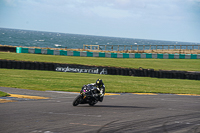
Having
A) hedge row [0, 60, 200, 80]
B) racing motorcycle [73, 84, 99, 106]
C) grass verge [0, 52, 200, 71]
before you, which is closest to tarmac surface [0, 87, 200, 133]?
racing motorcycle [73, 84, 99, 106]

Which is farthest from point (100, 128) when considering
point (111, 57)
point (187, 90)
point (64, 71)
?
point (111, 57)

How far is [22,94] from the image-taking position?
1560 cm

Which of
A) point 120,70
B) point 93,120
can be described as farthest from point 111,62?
point 93,120

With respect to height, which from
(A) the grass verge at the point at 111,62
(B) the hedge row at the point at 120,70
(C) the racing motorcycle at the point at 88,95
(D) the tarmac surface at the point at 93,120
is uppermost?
(A) the grass verge at the point at 111,62

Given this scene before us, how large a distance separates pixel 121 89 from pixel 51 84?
5268 millimetres

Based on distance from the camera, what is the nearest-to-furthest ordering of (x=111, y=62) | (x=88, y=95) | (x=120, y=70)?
1. (x=88, y=95)
2. (x=120, y=70)
3. (x=111, y=62)

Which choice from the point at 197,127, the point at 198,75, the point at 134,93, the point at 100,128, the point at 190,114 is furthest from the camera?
the point at 198,75

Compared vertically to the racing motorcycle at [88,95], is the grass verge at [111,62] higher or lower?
higher

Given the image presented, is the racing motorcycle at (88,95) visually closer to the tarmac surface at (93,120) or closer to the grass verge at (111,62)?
the tarmac surface at (93,120)

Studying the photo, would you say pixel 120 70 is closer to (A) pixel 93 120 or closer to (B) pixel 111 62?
(B) pixel 111 62

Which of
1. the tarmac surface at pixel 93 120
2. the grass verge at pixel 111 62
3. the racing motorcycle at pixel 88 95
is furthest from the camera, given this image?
the grass verge at pixel 111 62

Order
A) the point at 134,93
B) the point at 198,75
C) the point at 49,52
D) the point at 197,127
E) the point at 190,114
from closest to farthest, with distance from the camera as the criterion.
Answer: the point at 197,127
the point at 190,114
the point at 134,93
the point at 198,75
the point at 49,52

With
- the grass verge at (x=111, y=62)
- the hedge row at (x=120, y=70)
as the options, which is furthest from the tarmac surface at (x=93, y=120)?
the grass verge at (x=111, y=62)

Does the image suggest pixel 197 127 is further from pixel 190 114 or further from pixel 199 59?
pixel 199 59
